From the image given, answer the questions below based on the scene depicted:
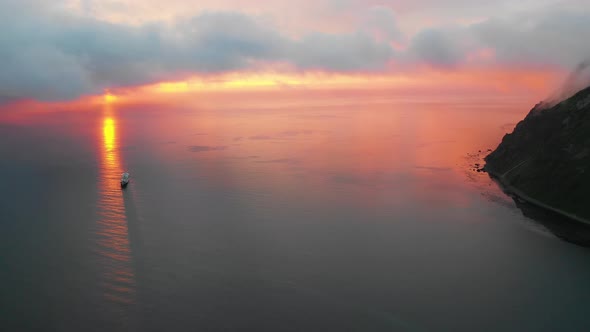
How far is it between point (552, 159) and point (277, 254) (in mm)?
64798

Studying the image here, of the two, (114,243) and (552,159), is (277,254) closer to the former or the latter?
(114,243)

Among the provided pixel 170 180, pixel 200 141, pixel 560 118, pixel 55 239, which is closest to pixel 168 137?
pixel 200 141

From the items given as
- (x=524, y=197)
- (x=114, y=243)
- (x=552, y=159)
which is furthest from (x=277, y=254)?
(x=552, y=159)

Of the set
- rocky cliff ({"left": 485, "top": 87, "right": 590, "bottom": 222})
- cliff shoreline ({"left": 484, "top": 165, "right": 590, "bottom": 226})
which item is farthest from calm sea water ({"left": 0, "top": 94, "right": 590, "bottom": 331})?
rocky cliff ({"left": 485, "top": 87, "right": 590, "bottom": 222})

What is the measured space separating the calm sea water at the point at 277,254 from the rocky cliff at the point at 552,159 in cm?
603

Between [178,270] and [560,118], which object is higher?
[560,118]

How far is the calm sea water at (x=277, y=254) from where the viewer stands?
42.1 m

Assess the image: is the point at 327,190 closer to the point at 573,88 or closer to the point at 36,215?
the point at 36,215

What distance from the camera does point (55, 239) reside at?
61.8 metres

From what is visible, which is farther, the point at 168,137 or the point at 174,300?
the point at 168,137

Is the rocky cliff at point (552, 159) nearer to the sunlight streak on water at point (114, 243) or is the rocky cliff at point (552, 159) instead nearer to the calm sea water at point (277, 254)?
the calm sea water at point (277, 254)

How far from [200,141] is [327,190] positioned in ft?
322

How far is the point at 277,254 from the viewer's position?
56219 mm

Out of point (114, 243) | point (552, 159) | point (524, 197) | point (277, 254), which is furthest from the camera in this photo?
point (552, 159)
